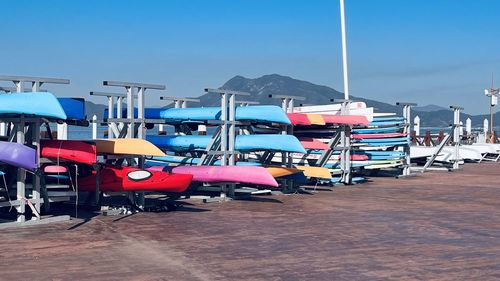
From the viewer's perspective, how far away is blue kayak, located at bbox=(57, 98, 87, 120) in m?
11.1

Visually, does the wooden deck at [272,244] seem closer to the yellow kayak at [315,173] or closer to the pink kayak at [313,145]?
the yellow kayak at [315,173]

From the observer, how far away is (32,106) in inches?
399

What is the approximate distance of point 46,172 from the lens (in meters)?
13.7

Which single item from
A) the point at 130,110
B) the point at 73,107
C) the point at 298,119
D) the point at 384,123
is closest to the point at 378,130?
the point at 384,123

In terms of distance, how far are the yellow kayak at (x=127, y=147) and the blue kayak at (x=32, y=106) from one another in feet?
6.48

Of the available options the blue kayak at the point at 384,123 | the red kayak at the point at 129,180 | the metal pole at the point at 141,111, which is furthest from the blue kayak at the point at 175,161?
the blue kayak at the point at 384,123

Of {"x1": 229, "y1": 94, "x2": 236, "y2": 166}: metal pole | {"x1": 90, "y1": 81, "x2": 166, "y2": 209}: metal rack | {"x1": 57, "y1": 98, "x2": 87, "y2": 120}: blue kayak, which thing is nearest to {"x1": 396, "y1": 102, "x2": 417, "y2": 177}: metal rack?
{"x1": 229, "y1": 94, "x2": 236, "y2": 166}: metal pole

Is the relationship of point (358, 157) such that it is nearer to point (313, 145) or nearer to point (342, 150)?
point (342, 150)

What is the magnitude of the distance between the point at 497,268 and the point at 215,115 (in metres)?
8.43

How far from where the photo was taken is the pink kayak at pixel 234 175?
13.2 m

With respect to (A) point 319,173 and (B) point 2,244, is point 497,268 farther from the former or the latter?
(A) point 319,173

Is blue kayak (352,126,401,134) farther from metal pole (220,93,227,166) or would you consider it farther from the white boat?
metal pole (220,93,227,166)

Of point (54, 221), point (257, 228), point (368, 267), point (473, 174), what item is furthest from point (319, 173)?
Answer: point (473, 174)

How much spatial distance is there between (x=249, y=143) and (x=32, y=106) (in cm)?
584
